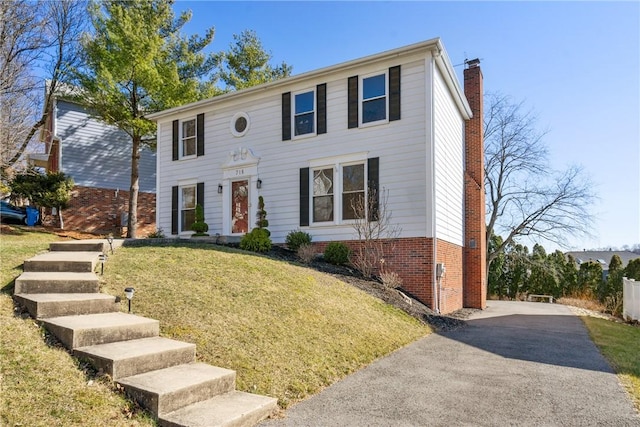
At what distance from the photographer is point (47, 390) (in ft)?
10.9

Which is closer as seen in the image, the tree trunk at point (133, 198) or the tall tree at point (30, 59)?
the tall tree at point (30, 59)

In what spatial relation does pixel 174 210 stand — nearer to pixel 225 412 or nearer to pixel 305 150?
pixel 305 150

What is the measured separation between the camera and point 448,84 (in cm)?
1259

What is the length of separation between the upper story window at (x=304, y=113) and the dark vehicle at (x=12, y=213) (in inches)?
561

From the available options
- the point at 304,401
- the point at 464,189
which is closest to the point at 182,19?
the point at 464,189

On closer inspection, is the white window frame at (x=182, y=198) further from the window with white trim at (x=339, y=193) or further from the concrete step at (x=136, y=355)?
the concrete step at (x=136, y=355)

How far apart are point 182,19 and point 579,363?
20442 millimetres

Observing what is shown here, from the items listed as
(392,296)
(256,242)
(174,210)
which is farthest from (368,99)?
(174,210)

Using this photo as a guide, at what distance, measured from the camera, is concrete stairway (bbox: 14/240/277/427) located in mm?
3545

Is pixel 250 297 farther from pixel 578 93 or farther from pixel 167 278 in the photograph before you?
pixel 578 93

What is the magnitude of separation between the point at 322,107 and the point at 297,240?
3.99 m

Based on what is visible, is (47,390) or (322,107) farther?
(322,107)

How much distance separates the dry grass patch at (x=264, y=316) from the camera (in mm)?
4809

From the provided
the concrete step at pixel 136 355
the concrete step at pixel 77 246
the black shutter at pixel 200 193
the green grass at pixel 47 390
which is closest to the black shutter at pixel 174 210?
the black shutter at pixel 200 193
